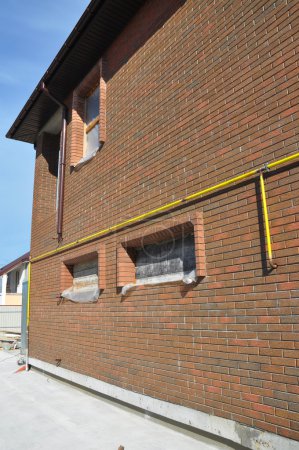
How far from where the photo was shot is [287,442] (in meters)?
2.77

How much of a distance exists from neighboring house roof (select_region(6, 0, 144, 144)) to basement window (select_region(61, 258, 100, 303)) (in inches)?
143

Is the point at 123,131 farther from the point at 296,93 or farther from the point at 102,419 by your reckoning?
the point at 102,419

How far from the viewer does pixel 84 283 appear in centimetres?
647

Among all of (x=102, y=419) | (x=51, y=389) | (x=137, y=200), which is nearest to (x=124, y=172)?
(x=137, y=200)

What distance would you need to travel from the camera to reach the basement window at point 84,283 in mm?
5902

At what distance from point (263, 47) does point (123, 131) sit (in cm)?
252

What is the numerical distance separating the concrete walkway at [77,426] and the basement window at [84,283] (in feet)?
4.73

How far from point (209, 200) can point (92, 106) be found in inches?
169

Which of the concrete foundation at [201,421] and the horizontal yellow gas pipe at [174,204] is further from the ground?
the horizontal yellow gas pipe at [174,204]

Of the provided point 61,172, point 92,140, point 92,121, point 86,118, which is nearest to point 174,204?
point 92,140

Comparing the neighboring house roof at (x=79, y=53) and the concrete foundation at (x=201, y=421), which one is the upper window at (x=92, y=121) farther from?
the concrete foundation at (x=201, y=421)

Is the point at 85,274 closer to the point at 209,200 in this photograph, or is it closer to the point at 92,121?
the point at 92,121

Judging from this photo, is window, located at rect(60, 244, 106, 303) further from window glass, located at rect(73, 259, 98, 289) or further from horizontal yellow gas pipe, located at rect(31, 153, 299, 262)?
horizontal yellow gas pipe, located at rect(31, 153, 299, 262)

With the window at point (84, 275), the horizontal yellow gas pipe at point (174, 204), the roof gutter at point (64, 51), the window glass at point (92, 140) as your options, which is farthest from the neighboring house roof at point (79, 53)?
the window at point (84, 275)
